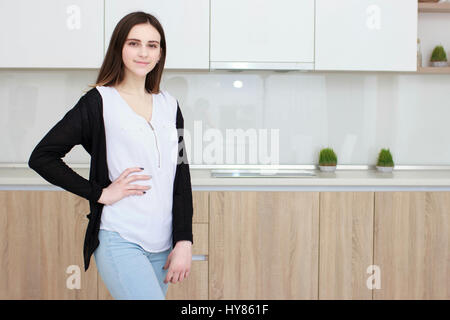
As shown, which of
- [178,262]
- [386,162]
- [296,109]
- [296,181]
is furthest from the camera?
[296,109]

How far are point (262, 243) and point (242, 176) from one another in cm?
37

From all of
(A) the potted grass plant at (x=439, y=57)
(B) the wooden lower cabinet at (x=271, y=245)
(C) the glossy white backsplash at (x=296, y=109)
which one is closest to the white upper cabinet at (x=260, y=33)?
(C) the glossy white backsplash at (x=296, y=109)

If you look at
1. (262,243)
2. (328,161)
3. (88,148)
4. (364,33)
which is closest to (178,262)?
(88,148)

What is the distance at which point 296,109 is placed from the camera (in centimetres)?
324

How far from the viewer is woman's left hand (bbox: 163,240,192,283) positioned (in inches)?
57.8

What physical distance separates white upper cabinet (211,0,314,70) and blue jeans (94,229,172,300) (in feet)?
5.38

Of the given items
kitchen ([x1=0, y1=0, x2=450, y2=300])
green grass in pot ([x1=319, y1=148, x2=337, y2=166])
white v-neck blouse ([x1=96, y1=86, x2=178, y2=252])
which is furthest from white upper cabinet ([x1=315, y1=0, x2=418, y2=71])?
white v-neck blouse ([x1=96, y1=86, x2=178, y2=252])

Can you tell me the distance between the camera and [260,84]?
10.6ft

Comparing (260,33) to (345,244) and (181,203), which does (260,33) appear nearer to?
(345,244)

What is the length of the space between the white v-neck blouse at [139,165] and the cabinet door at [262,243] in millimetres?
1194

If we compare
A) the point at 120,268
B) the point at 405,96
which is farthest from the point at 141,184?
the point at 405,96

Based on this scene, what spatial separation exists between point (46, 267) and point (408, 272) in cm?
190

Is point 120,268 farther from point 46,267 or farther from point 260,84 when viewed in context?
point 260,84

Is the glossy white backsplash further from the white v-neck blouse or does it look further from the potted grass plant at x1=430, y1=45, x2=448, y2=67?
the white v-neck blouse
